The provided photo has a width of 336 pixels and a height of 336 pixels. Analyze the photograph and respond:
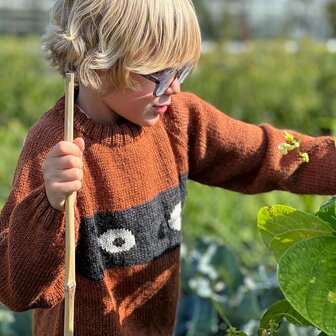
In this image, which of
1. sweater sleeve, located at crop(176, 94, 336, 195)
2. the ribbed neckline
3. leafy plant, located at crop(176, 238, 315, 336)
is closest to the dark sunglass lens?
the ribbed neckline

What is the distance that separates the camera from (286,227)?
1.45m

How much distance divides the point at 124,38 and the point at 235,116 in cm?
525

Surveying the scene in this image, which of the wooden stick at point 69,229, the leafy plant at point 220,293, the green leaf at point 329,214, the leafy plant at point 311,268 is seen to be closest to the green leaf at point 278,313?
the leafy plant at point 311,268

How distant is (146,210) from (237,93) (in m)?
5.24

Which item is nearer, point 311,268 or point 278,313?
point 311,268

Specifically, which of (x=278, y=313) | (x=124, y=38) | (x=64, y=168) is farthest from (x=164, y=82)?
(x=278, y=313)

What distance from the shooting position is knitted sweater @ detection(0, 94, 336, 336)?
5.18 feet

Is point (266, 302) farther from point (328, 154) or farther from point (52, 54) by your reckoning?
point (52, 54)

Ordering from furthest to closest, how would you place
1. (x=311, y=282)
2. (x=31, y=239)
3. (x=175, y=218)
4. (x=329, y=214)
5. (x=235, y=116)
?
(x=235, y=116), (x=175, y=218), (x=31, y=239), (x=329, y=214), (x=311, y=282)

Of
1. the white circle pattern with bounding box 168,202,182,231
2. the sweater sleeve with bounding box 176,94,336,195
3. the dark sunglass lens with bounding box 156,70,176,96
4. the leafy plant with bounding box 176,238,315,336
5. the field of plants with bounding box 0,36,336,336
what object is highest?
the dark sunglass lens with bounding box 156,70,176,96

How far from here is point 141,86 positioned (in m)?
1.67

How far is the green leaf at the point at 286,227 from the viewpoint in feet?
4.54

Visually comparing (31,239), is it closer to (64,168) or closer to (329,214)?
(64,168)

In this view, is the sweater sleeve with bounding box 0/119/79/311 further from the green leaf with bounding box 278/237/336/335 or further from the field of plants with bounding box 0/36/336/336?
the field of plants with bounding box 0/36/336/336
